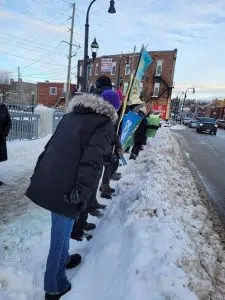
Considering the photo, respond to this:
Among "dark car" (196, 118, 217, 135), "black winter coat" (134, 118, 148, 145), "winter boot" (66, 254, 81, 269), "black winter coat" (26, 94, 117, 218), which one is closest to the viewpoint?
"black winter coat" (26, 94, 117, 218)

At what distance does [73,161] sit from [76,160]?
0.08 feet

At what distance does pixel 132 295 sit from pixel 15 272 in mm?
1291

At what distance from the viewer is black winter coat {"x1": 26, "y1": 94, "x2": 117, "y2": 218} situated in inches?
99.8

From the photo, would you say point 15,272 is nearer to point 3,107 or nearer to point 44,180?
point 44,180

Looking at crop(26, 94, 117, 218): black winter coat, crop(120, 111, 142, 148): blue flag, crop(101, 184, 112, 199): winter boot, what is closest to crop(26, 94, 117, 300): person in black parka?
crop(26, 94, 117, 218): black winter coat

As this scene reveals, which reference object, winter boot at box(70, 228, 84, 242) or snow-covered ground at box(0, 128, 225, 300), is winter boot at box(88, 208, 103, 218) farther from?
winter boot at box(70, 228, 84, 242)

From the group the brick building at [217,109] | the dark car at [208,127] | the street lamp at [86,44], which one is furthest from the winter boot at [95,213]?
the brick building at [217,109]

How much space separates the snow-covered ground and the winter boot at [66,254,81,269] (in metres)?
0.06

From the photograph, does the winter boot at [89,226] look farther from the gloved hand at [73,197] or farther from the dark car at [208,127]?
the dark car at [208,127]

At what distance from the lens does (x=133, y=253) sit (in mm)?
3402

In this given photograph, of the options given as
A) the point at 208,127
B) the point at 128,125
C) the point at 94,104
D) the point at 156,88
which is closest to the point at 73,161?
the point at 94,104

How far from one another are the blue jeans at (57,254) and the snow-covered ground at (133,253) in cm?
17

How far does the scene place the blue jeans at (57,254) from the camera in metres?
2.76

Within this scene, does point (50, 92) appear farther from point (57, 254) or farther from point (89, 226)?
point (57, 254)
